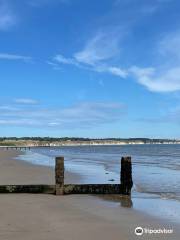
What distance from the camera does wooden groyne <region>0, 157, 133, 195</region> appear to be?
55.3ft

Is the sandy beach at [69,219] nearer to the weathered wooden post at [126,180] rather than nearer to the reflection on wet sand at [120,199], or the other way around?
the reflection on wet sand at [120,199]

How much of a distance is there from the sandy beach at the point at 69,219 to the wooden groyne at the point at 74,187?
0.64 m

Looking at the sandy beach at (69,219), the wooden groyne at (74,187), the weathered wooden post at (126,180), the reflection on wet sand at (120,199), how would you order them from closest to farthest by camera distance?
1. the sandy beach at (69,219)
2. the reflection on wet sand at (120,199)
3. the wooden groyne at (74,187)
4. the weathered wooden post at (126,180)

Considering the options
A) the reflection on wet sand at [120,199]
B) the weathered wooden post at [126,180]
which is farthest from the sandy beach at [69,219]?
the weathered wooden post at [126,180]

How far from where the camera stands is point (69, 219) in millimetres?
11727

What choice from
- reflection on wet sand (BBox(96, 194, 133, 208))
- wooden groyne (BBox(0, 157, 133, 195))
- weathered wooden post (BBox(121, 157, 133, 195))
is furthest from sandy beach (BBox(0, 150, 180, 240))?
weathered wooden post (BBox(121, 157, 133, 195))

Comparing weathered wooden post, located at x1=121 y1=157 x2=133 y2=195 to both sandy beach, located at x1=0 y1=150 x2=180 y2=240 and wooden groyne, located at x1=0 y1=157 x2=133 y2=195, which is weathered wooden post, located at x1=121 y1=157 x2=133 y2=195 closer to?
wooden groyne, located at x1=0 y1=157 x2=133 y2=195

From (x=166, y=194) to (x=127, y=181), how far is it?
264 centimetres

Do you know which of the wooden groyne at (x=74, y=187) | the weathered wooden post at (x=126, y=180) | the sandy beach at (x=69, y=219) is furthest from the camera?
the weathered wooden post at (x=126, y=180)

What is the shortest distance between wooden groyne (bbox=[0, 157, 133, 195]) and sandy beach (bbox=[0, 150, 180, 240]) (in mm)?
640

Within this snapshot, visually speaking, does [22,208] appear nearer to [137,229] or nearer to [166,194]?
[137,229]

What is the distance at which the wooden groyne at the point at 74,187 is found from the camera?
1684cm

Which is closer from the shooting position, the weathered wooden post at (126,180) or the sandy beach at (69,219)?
the sandy beach at (69,219)

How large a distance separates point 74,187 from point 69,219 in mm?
5414
